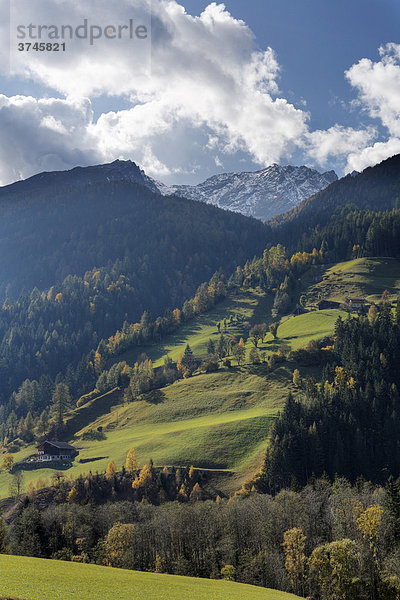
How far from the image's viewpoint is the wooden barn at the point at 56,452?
160 meters

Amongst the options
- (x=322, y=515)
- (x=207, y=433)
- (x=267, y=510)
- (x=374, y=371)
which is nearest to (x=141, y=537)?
(x=267, y=510)

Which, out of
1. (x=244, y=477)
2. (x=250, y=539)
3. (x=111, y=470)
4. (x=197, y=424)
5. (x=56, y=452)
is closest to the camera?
(x=250, y=539)

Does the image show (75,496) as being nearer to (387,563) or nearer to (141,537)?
(141,537)

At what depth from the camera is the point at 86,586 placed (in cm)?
3853

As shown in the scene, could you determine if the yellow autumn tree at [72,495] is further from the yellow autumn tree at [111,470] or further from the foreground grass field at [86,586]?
the foreground grass field at [86,586]

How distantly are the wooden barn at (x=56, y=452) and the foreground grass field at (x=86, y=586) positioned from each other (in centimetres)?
11839

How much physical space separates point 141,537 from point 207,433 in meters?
63.5

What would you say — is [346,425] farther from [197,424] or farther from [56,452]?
[56,452]

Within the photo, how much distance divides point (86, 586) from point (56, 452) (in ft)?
440

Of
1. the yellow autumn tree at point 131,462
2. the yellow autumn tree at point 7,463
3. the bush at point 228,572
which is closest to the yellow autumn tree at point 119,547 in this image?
the bush at point 228,572

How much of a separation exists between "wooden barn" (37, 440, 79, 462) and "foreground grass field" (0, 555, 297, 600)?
118m

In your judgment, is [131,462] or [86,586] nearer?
[86,586]

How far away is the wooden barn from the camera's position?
160250 mm

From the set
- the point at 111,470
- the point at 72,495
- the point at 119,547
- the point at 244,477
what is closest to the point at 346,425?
the point at 244,477
